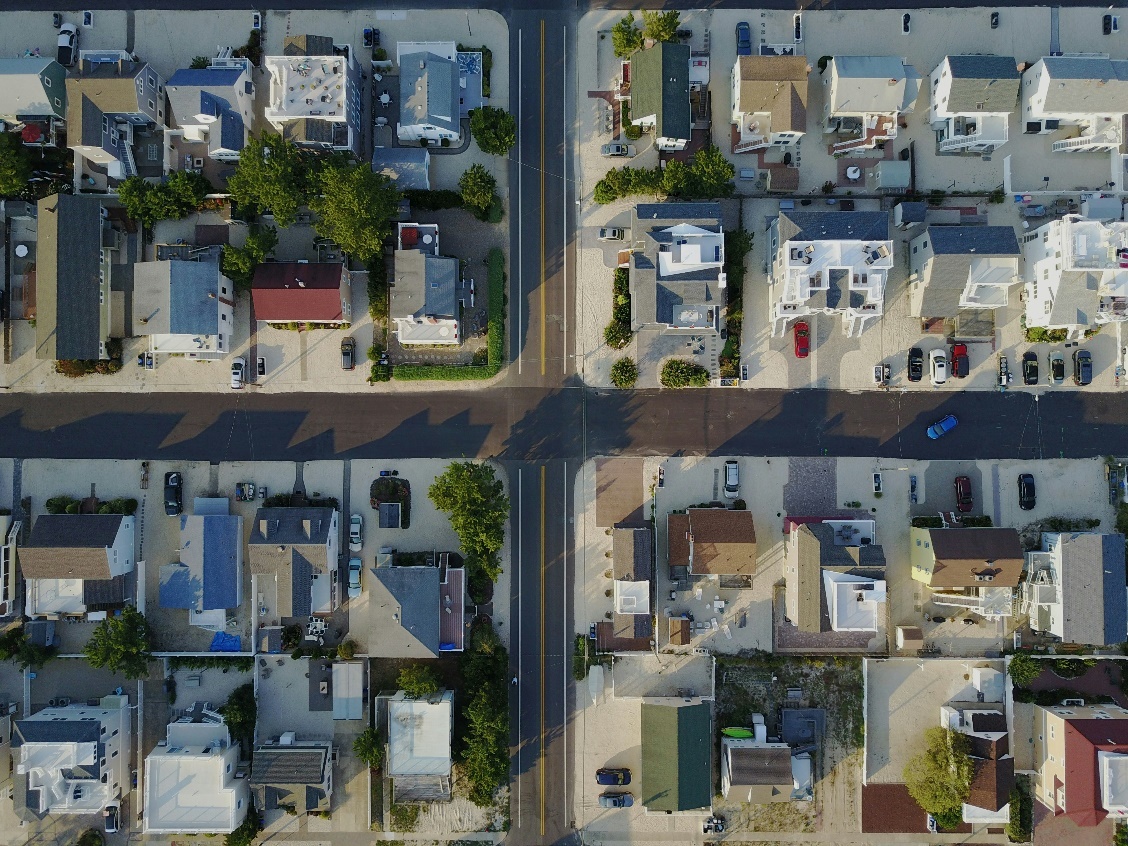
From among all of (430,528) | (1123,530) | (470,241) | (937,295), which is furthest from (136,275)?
(1123,530)

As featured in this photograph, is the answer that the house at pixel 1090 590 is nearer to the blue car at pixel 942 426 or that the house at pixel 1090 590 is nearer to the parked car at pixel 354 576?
the blue car at pixel 942 426

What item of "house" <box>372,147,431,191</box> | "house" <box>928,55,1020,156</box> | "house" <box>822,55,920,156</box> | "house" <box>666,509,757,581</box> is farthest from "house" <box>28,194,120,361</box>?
"house" <box>928,55,1020,156</box>

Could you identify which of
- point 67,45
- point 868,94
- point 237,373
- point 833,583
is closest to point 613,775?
point 833,583

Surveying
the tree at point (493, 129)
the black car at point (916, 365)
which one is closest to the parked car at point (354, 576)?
the tree at point (493, 129)

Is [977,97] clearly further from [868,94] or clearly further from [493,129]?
[493,129]

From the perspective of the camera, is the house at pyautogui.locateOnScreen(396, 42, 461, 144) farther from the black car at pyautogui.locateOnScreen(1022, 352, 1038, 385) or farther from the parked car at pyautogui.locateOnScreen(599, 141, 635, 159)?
the black car at pyautogui.locateOnScreen(1022, 352, 1038, 385)

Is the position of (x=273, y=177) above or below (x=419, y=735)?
above

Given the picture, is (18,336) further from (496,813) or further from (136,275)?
(496,813)
